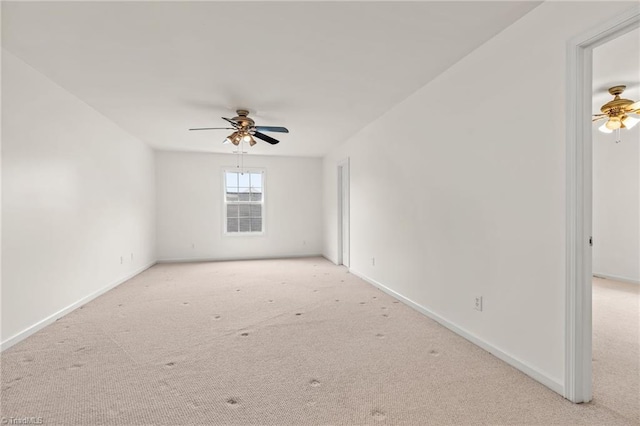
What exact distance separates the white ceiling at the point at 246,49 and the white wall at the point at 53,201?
326 mm

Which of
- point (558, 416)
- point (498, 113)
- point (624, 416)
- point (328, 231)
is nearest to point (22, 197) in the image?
point (498, 113)

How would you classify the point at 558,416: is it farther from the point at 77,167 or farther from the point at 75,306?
the point at 77,167

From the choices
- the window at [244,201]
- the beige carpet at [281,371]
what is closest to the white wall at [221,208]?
the window at [244,201]

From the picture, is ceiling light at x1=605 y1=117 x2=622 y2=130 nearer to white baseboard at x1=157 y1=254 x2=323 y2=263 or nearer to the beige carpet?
the beige carpet

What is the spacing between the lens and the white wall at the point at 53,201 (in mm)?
2736

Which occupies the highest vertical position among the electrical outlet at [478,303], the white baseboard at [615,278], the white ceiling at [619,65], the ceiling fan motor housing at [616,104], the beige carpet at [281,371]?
the white ceiling at [619,65]

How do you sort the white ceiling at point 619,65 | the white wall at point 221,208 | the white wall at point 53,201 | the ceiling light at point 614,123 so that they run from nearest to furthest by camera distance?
the white ceiling at point 619,65 → the white wall at point 53,201 → the ceiling light at point 614,123 → the white wall at point 221,208

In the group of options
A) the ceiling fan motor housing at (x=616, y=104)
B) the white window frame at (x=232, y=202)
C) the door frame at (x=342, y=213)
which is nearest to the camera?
the ceiling fan motor housing at (x=616, y=104)

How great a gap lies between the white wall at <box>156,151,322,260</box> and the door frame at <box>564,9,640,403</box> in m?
6.26

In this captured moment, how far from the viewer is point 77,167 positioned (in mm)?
3809

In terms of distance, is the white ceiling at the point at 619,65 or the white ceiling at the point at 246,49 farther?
the white ceiling at the point at 619,65

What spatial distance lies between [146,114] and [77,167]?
3.68ft

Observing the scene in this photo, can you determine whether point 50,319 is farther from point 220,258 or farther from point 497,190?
point 497,190

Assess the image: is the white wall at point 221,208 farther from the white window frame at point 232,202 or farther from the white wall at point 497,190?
the white wall at point 497,190
